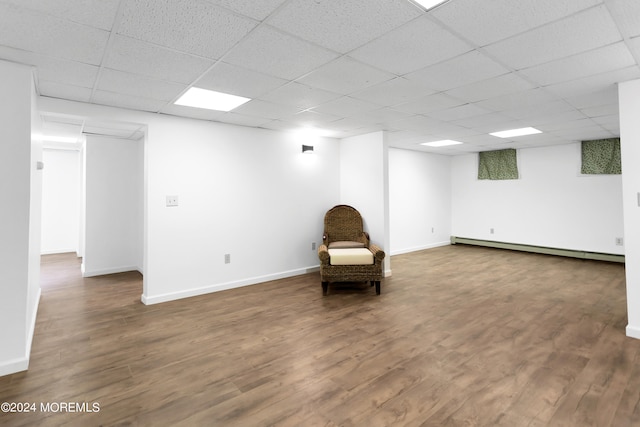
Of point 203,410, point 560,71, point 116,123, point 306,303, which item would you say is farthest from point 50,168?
point 560,71

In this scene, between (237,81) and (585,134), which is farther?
(585,134)

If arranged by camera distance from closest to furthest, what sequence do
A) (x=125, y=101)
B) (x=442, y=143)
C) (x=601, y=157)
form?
(x=125, y=101), (x=601, y=157), (x=442, y=143)

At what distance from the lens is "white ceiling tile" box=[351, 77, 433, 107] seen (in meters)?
2.87

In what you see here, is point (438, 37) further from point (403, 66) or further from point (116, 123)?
point (116, 123)

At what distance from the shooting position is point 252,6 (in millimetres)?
1680

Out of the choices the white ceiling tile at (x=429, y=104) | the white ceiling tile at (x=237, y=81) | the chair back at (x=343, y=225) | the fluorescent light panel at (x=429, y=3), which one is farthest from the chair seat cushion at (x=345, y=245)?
the fluorescent light panel at (x=429, y=3)

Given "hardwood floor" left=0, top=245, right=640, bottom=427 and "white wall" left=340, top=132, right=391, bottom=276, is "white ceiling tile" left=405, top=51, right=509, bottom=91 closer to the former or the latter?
"white wall" left=340, top=132, right=391, bottom=276

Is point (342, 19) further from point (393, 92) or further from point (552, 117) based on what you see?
point (552, 117)

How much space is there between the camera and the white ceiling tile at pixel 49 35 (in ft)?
5.83

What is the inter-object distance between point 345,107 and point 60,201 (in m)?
7.09

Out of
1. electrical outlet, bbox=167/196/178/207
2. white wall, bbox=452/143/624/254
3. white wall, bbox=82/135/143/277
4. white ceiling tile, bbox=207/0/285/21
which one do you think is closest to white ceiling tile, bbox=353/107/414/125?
white ceiling tile, bbox=207/0/285/21

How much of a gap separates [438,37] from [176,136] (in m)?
3.16

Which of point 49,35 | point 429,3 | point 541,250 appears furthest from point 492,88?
point 541,250

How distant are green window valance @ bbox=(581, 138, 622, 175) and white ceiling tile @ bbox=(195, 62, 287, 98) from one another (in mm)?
6245
